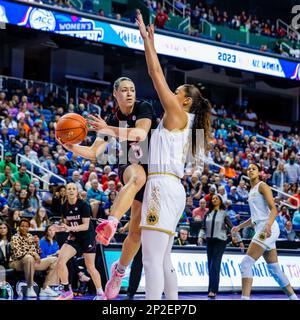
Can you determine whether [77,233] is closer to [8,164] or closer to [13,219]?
[13,219]

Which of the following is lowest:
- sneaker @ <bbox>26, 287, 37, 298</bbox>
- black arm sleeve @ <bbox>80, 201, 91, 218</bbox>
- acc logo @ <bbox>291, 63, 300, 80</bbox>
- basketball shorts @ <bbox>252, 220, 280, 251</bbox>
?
sneaker @ <bbox>26, 287, 37, 298</bbox>

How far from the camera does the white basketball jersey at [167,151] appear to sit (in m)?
5.67

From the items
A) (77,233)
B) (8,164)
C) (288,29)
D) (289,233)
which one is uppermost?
(288,29)

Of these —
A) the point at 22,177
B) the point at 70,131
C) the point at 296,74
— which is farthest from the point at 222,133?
the point at 70,131

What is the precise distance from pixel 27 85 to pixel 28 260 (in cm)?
1139

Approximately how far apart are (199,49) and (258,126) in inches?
186

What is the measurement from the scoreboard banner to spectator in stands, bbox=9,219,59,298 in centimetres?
1012

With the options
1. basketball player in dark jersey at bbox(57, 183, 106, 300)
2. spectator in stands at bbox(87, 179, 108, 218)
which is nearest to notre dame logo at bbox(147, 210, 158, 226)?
basketball player in dark jersey at bbox(57, 183, 106, 300)

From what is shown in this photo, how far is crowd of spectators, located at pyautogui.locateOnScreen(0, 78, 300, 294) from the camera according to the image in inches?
505

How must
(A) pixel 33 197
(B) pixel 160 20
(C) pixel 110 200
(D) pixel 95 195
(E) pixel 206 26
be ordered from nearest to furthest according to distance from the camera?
(A) pixel 33 197 → (C) pixel 110 200 → (D) pixel 95 195 → (B) pixel 160 20 → (E) pixel 206 26

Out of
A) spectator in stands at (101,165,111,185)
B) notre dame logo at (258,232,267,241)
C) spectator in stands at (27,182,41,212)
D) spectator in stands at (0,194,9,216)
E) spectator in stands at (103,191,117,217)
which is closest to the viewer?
notre dame logo at (258,232,267,241)

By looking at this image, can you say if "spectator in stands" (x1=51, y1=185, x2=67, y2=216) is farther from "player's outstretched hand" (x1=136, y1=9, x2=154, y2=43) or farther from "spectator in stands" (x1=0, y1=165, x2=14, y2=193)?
"player's outstretched hand" (x1=136, y1=9, x2=154, y2=43)

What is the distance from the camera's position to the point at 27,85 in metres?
20.6

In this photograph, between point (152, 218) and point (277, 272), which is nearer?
point (152, 218)
